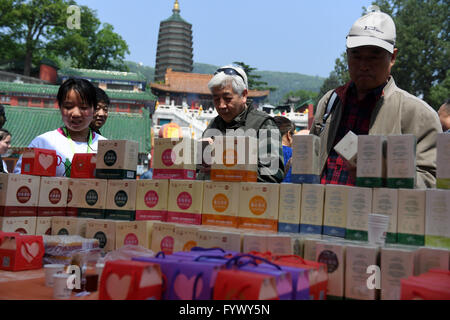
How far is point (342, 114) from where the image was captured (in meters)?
2.67

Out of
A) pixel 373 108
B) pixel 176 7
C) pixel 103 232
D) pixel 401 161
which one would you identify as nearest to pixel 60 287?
pixel 103 232

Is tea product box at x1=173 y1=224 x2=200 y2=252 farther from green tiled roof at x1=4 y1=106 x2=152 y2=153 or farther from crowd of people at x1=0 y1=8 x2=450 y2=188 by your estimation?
green tiled roof at x1=4 y1=106 x2=152 y2=153

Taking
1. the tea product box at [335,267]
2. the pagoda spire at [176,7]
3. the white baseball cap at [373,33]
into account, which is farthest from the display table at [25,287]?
the pagoda spire at [176,7]

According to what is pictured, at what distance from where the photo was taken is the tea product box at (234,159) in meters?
2.37

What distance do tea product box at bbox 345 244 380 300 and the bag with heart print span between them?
2.69 feet

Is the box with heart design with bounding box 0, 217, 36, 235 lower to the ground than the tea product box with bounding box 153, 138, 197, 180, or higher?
lower

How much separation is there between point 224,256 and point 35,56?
3751 cm

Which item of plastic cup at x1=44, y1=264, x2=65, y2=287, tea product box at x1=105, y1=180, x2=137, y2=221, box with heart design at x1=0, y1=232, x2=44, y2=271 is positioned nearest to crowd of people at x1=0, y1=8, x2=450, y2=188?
tea product box at x1=105, y1=180, x2=137, y2=221

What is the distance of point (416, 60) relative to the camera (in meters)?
25.7

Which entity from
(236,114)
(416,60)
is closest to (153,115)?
(416,60)

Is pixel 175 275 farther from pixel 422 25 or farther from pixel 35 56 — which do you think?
pixel 35 56

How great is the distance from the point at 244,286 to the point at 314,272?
43 cm

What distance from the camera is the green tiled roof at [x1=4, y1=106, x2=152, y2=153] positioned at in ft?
65.3

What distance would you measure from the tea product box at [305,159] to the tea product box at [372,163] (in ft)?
0.75
